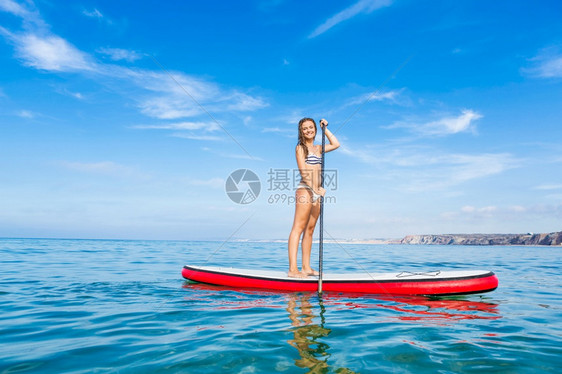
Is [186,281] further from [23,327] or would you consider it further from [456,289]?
[456,289]

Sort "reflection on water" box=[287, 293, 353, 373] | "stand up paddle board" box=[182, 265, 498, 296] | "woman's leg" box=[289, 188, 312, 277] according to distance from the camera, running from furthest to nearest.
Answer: "woman's leg" box=[289, 188, 312, 277] → "stand up paddle board" box=[182, 265, 498, 296] → "reflection on water" box=[287, 293, 353, 373]

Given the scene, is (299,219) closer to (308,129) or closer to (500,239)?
(308,129)

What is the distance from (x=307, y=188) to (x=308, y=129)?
1.19m

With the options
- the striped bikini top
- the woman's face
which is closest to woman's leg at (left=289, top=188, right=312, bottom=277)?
the striped bikini top

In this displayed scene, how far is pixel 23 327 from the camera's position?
435 centimetres

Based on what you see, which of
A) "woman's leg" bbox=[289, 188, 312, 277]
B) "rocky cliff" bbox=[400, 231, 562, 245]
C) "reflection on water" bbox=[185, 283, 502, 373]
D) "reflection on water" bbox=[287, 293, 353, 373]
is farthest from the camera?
"rocky cliff" bbox=[400, 231, 562, 245]

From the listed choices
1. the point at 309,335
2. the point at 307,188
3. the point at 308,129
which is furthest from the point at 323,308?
the point at 308,129

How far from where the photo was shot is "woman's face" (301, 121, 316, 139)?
22.5 feet

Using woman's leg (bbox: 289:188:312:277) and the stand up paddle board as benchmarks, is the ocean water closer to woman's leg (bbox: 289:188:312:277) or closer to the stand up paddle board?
the stand up paddle board

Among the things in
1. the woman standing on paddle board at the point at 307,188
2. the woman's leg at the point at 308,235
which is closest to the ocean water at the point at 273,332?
the woman's leg at the point at 308,235

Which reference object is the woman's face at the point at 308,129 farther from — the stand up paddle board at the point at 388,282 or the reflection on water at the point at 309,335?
the reflection on water at the point at 309,335

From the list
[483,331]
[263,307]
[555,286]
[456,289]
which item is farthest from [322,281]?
[555,286]

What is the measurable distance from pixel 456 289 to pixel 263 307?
340cm

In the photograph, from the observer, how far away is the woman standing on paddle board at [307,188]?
22.0ft
